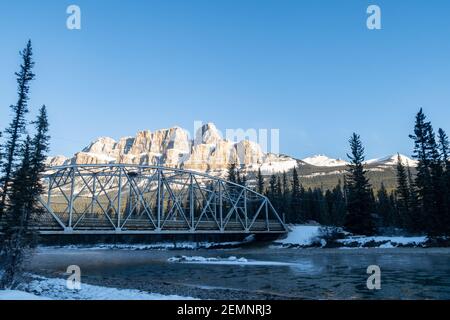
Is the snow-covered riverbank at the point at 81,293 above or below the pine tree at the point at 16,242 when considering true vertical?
below

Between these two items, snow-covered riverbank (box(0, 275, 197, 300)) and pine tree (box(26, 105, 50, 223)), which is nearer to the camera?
snow-covered riverbank (box(0, 275, 197, 300))

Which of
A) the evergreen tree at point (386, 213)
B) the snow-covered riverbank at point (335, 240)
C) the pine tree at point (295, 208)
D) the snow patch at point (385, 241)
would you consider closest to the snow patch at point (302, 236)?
the snow-covered riverbank at point (335, 240)

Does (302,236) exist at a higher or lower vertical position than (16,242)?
lower

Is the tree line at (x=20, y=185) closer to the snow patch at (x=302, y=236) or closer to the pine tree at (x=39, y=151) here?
the pine tree at (x=39, y=151)

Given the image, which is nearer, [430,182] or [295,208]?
[430,182]

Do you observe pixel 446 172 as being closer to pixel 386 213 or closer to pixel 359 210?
pixel 359 210

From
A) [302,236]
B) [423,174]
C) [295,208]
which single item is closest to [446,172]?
[423,174]

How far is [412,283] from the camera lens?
2127 centimetres

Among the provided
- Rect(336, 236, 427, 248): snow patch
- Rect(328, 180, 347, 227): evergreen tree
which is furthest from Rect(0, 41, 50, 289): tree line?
Rect(328, 180, 347, 227): evergreen tree

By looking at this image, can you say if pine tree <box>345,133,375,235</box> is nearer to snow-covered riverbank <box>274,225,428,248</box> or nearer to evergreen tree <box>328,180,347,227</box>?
snow-covered riverbank <box>274,225,428,248</box>
